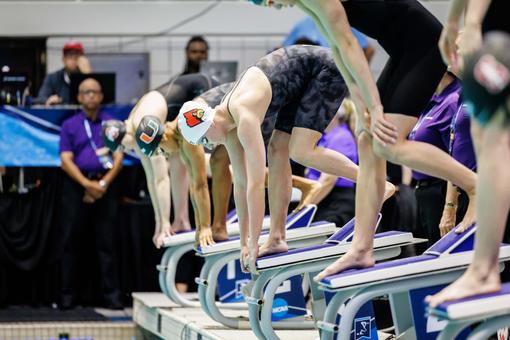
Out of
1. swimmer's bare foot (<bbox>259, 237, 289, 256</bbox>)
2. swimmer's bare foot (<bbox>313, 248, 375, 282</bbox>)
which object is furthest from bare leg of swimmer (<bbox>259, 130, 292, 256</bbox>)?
swimmer's bare foot (<bbox>313, 248, 375, 282</bbox>)

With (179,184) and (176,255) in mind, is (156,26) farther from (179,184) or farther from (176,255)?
(176,255)

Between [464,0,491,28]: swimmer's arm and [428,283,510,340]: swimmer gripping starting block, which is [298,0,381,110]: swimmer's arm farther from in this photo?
[428,283,510,340]: swimmer gripping starting block

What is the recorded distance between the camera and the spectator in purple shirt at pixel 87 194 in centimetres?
864

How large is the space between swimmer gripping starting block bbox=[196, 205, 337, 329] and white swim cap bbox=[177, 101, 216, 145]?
2.83ft

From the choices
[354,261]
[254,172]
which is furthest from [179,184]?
[354,261]

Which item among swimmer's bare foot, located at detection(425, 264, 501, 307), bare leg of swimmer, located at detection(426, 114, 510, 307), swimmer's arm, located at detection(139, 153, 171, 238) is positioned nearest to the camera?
bare leg of swimmer, located at detection(426, 114, 510, 307)

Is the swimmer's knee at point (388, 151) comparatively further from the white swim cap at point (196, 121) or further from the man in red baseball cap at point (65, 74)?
the man in red baseball cap at point (65, 74)

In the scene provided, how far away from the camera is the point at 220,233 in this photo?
6.55 meters

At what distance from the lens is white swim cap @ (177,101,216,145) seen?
17.9 feet

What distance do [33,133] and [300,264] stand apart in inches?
172

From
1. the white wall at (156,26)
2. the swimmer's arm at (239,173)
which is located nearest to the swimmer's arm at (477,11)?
the swimmer's arm at (239,173)

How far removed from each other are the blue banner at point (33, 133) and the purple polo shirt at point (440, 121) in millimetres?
3838

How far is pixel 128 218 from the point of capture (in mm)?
8812

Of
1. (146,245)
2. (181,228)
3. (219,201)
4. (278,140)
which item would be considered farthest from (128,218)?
(278,140)
